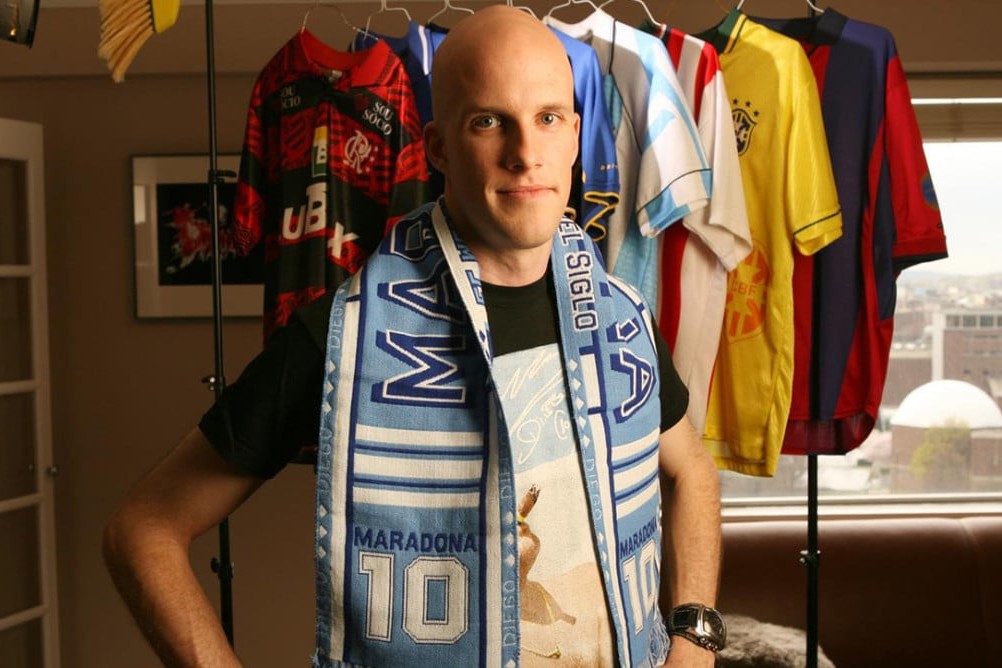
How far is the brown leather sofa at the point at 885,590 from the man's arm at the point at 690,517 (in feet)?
5.46

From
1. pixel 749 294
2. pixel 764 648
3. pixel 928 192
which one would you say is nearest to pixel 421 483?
pixel 749 294

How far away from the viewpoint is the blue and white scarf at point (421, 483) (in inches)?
44.6

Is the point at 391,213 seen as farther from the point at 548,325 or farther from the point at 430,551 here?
the point at 430,551

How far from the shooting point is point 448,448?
3.78 feet

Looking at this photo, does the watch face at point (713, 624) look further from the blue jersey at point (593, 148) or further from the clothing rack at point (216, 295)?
the clothing rack at point (216, 295)

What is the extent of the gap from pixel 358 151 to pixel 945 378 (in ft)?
7.75

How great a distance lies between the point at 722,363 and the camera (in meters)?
2.19

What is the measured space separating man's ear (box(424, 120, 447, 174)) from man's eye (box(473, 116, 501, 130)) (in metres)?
0.06

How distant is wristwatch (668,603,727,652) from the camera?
53.1 inches

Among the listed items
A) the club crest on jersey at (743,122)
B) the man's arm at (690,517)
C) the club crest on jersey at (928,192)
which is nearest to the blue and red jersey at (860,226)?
the club crest on jersey at (928,192)

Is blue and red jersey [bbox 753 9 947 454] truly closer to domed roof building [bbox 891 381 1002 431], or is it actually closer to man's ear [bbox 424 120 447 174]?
man's ear [bbox 424 120 447 174]

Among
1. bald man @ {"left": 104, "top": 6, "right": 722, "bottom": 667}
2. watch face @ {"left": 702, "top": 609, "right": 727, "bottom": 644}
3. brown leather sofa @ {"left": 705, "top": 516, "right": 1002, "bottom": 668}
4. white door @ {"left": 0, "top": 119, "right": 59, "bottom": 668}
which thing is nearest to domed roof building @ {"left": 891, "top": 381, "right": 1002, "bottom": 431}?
brown leather sofa @ {"left": 705, "top": 516, "right": 1002, "bottom": 668}

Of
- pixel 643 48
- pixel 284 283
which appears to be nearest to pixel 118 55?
pixel 284 283

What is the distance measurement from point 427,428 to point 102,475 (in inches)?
100
